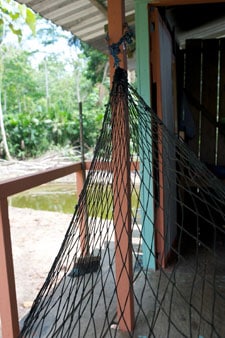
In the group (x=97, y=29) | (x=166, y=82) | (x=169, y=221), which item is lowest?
(x=169, y=221)

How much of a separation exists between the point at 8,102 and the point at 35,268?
34.9 feet

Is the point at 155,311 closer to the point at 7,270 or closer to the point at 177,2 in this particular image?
the point at 7,270

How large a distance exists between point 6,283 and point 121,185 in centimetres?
62

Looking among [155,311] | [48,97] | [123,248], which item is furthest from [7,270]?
[48,97]

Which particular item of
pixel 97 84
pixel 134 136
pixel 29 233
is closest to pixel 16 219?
pixel 29 233

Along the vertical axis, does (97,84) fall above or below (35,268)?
above

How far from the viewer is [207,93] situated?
3135mm

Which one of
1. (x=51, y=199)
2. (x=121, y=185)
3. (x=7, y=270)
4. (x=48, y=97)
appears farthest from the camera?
(x=48, y=97)

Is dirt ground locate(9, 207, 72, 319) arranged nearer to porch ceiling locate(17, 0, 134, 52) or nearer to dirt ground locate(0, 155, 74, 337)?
dirt ground locate(0, 155, 74, 337)

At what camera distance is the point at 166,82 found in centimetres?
229

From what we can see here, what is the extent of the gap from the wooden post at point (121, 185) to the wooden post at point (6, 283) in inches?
17.4

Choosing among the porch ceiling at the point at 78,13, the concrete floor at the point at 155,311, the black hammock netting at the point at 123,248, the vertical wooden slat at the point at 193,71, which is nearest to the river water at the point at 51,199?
the vertical wooden slat at the point at 193,71

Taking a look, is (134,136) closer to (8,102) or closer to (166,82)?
(166,82)

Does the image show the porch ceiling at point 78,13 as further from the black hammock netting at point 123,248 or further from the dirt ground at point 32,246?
the dirt ground at point 32,246
